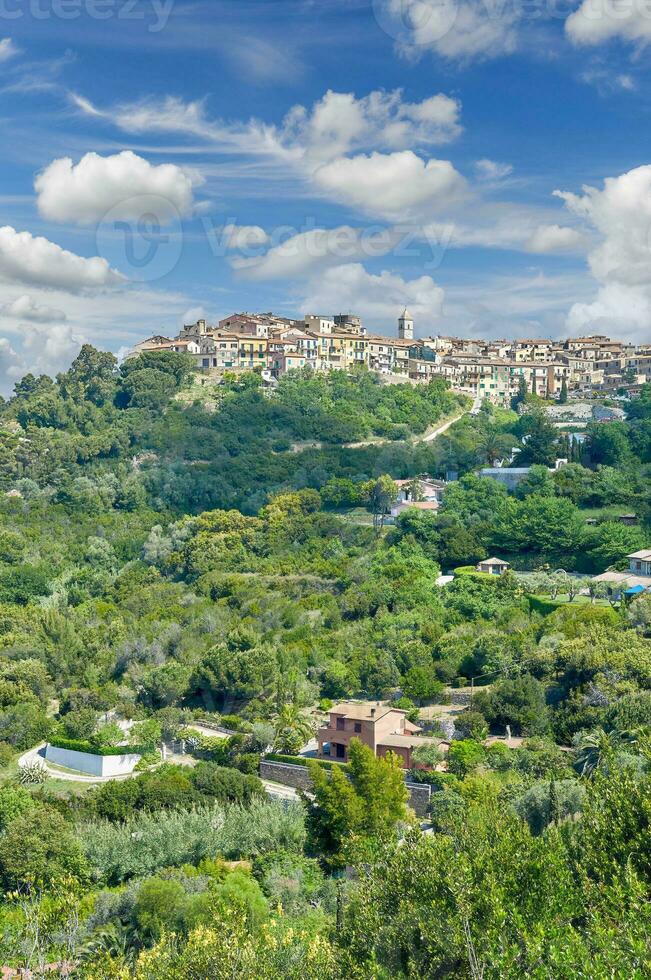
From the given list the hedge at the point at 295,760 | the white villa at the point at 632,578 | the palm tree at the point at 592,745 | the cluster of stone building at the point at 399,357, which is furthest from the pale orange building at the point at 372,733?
the cluster of stone building at the point at 399,357

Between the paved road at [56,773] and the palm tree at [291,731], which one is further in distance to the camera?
the paved road at [56,773]

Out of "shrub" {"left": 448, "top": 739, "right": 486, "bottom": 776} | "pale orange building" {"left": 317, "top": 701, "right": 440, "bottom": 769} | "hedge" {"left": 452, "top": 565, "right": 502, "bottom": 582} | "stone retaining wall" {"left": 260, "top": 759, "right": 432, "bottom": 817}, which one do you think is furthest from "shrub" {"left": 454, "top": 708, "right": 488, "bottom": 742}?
"hedge" {"left": 452, "top": 565, "right": 502, "bottom": 582}

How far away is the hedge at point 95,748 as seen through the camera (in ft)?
84.8

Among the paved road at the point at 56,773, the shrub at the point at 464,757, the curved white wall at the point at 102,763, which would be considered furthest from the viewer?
the curved white wall at the point at 102,763

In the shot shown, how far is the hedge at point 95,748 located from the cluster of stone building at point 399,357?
3991 centimetres

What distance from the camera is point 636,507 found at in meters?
37.9

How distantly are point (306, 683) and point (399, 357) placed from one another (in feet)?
147

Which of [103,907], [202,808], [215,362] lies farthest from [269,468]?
[103,907]

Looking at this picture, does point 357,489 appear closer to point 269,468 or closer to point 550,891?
point 269,468

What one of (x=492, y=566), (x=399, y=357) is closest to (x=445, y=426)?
(x=399, y=357)

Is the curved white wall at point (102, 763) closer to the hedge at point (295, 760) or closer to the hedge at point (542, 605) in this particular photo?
the hedge at point (295, 760)

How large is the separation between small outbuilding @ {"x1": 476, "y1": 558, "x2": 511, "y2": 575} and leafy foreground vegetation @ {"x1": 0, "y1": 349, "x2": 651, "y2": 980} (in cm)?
148

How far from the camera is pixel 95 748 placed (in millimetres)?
26078

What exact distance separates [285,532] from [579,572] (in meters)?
12.8
